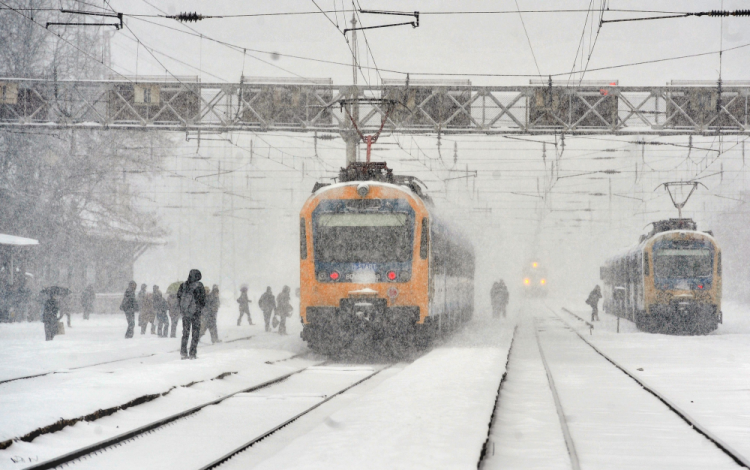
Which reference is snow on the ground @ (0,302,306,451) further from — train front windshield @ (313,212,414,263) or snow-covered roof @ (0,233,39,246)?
snow-covered roof @ (0,233,39,246)

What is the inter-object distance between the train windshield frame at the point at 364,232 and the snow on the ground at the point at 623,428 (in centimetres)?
392

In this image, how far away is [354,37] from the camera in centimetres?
2625

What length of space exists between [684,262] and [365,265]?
13127 mm

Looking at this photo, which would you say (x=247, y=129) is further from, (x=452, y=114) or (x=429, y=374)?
(x=429, y=374)

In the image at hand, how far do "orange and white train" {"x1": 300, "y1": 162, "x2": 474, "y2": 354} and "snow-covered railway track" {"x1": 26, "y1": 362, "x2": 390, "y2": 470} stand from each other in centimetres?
369

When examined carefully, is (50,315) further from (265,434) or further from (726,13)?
(726,13)

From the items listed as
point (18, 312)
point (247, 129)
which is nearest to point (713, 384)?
point (247, 129)

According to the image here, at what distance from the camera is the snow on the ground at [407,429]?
23.3 ft

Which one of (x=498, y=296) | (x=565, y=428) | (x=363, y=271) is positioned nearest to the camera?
(x=565, y=428)

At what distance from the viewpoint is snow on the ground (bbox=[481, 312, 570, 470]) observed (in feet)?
25.1

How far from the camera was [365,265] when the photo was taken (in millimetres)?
17469

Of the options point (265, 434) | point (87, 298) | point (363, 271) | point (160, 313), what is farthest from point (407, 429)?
point (87, 298)

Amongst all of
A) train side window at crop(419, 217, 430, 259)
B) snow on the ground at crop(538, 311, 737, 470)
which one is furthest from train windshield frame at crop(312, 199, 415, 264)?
snow on the ground at crop(538, 311, 737, 470)

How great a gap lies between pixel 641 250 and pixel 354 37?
10905 millimetres
